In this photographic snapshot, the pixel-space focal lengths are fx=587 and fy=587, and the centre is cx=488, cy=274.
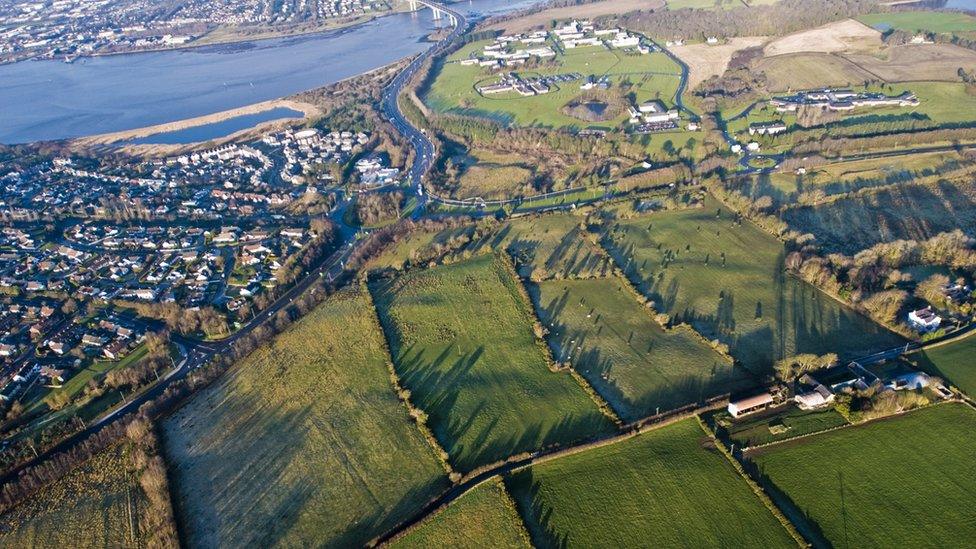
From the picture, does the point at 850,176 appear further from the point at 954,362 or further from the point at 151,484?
the point at 151,484

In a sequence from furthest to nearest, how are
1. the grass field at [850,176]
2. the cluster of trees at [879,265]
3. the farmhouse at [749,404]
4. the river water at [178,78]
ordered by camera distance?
the river water at [178,78] → the grass field at [850,176] → the cluster of trees at [879,265] → the farmhouse at [749,404]

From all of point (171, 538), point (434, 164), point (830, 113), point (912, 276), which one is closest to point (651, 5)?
point (830, 113)

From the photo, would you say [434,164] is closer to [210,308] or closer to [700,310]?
[210,308]

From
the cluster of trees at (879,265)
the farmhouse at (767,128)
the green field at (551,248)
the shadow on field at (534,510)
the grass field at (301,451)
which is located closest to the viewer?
the shadow on field at (534,510)

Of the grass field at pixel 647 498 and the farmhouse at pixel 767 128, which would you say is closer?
the grass field at pixel 647 498

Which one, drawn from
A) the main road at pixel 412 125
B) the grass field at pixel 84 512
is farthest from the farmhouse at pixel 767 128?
the grass field at pixel 84 512

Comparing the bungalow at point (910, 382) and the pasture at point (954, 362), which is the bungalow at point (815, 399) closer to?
the bungalow at point (910, 382)
